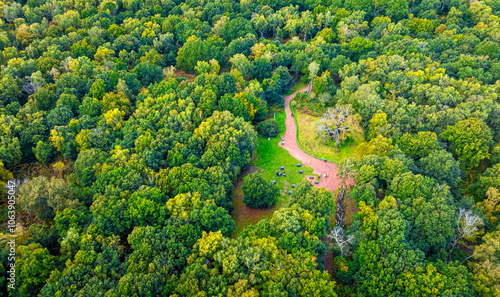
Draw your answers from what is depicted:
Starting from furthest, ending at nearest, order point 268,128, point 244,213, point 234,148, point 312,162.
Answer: point 268,128, point 312,162, point 234,148, point 244,213

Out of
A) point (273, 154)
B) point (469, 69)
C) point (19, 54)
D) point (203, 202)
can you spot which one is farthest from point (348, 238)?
point (19, 54)

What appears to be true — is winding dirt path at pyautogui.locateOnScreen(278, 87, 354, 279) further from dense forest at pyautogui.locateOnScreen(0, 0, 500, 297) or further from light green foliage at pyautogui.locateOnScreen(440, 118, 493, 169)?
light green foliage at pyautogui.locateOnScreen(440, 118, 493, 169)

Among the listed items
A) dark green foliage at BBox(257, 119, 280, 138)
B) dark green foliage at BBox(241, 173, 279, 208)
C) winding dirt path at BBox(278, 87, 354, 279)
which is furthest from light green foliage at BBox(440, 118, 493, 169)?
dark green foliage at BBox(241, 173, 279, 208)

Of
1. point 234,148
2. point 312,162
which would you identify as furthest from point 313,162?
point 234,148

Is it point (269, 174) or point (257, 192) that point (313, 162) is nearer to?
point (269, 174)

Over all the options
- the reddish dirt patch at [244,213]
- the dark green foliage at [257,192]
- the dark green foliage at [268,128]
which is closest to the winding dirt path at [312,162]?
the dark green foliage at [268,128]

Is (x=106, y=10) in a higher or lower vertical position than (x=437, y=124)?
higher

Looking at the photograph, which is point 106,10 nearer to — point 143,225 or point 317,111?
point 317,111
